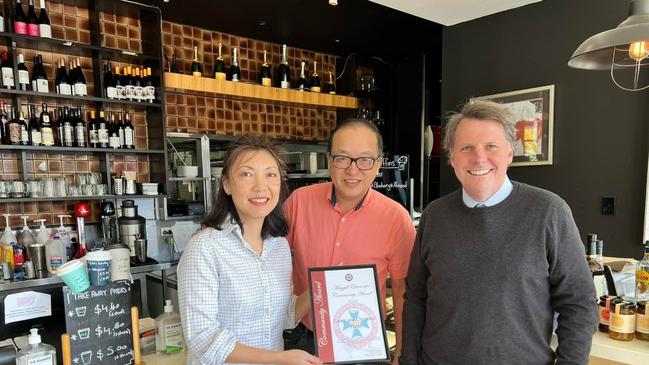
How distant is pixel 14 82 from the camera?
11.3 ft

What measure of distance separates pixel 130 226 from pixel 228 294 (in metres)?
3.04

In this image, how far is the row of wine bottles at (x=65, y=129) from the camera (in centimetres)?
349

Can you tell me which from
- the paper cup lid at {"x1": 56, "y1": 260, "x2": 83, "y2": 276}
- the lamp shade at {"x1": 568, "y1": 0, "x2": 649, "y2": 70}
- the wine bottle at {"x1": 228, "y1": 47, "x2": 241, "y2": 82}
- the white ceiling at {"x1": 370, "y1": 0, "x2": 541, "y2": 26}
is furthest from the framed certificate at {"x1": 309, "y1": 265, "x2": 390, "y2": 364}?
the wine bottle at {"x1": 228, "y1": 47, "x2": 241, "y2": 82}

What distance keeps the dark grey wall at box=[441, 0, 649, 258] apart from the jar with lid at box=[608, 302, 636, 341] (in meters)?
1.96

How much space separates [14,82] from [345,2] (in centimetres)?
292

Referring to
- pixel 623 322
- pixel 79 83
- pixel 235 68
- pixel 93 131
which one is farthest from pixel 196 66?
pixel 623 322

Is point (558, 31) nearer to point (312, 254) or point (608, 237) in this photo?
point (608, 237)

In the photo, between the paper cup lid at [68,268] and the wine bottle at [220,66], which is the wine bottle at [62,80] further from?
the paper cup lid at [68,268]

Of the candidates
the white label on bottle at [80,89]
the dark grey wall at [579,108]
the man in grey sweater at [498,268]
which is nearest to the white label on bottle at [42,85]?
the white label on bottle at [80,89]

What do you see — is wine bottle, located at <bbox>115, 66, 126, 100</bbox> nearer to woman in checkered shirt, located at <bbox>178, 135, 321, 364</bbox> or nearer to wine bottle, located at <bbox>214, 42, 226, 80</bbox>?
wine bottle, located at <bbox>214, 42, 226, 80</bbox>

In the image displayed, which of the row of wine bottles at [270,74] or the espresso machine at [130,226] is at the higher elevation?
the row of wine bottles at [270,74]

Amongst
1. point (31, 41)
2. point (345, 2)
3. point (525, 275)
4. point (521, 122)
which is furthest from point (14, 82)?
point (521, 122)

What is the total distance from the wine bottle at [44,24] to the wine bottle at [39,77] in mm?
246

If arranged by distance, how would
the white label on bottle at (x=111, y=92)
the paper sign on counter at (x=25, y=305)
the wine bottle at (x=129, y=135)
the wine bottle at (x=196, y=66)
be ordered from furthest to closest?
the wine bottle at (x=196, y=66) → the wine bottle at (x=129, y=135) → the white label on bottle at (x=111, y=92) → the paper sign on counter at (x=25, y=305)
